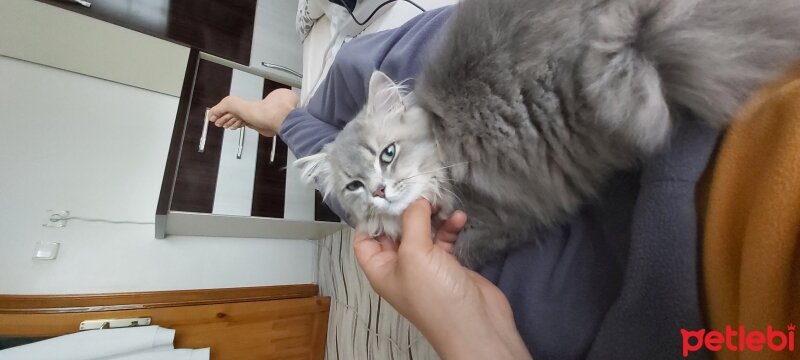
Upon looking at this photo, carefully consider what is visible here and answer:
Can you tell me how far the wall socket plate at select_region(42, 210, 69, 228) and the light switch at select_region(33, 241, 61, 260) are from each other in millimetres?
90

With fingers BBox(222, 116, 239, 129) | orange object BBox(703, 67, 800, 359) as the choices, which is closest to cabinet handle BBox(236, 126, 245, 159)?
fingers BBox(222, 116, 239, 129)

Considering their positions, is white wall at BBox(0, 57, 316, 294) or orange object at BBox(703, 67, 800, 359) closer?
orange object at BBox(703, 67, 800, 359)

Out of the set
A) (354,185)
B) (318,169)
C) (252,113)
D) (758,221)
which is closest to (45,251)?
(252,113)

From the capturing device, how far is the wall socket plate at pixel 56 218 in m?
1.62

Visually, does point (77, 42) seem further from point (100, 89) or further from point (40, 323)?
point (40, 323)

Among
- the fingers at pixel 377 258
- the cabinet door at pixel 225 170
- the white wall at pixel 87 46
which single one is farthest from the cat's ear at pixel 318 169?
the white wall at pixel 87 46

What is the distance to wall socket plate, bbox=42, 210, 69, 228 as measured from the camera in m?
1.62

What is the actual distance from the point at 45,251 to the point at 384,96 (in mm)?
1930

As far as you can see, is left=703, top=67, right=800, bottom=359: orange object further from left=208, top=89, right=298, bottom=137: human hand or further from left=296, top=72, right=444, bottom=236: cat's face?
left=208, top=89, right=298, bottom=137: human hand

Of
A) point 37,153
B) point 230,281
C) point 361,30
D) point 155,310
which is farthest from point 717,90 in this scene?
point 37,153

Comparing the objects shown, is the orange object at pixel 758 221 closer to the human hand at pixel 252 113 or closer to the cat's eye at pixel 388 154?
the cat's eye at pixel 388 154

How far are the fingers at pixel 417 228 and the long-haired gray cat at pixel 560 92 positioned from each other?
0.03m

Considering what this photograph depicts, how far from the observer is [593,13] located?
1.41ft

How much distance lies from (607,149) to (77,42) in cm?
229
